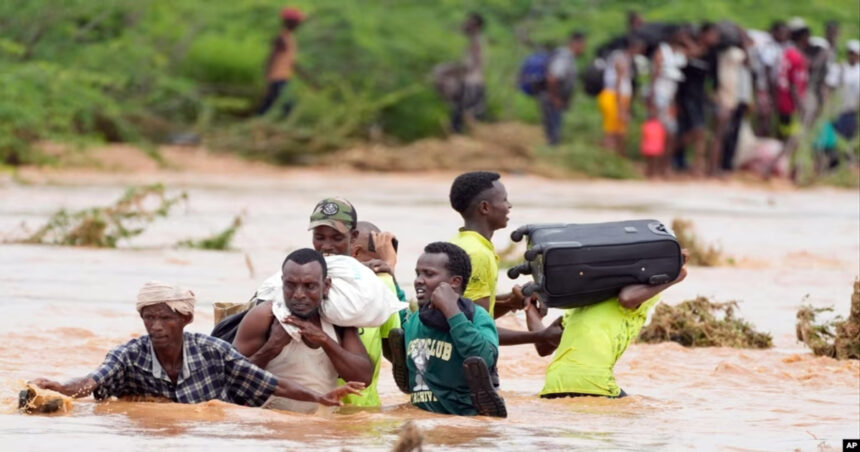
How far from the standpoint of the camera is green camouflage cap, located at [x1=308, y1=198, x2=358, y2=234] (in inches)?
282

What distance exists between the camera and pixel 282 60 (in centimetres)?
2441

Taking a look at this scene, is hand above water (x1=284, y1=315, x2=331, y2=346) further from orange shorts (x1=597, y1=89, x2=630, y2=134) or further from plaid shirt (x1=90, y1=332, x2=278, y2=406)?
orange shorts (x1=597, y1=89, x2=630, y2=134)

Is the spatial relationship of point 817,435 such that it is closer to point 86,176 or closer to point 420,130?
point 86,176

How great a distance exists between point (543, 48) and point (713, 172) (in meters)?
3.79

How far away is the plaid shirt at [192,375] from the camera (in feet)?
22.3

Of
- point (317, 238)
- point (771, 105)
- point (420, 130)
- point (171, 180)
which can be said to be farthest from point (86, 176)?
point (317, 238)

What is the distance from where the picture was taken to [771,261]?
47.0 feet

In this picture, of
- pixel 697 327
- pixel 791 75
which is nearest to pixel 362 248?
pixel 697 327

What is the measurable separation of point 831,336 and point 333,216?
143 inches

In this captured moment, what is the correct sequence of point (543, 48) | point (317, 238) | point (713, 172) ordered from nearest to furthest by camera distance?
1. point (317, 238)
2. point (713, 172)
3. point (543, 48)

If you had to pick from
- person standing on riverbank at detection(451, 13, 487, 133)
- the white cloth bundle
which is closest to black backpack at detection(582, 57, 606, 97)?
person standing on riverbank at detection(451, 13, 487, 133)

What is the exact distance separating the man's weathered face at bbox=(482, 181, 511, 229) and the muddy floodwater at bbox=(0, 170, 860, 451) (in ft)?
2.72

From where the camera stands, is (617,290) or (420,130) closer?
(617,290)

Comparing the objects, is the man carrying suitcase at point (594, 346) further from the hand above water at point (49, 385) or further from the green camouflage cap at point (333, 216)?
the hand above water at point (49, 385)
